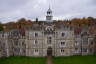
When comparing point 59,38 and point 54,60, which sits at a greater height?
point 59,38

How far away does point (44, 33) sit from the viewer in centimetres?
6631

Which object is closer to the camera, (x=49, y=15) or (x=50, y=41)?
(x=50, y=41)

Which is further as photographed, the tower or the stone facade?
the tower

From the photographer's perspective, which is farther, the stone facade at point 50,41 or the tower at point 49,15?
the tower at point 49,15

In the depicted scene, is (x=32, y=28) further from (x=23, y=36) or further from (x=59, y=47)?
(x=59, y=47)

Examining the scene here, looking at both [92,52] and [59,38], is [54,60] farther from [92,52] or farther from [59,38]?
[92,52]

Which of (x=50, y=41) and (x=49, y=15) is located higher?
(x=49, y=15)

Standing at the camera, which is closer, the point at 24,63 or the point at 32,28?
the point at 24,63

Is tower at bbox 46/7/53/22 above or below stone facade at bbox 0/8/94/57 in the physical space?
above

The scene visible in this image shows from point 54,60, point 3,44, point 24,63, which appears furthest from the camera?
point 3,44

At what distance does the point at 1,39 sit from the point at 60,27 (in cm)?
1484

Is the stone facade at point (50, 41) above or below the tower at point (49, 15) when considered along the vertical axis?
below

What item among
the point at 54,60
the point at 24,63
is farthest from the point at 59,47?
the point at 24,63

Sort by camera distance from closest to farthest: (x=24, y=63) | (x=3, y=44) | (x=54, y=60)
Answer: (x=24, y=63) → (x=54, y=60) → (x=3, y=44)
